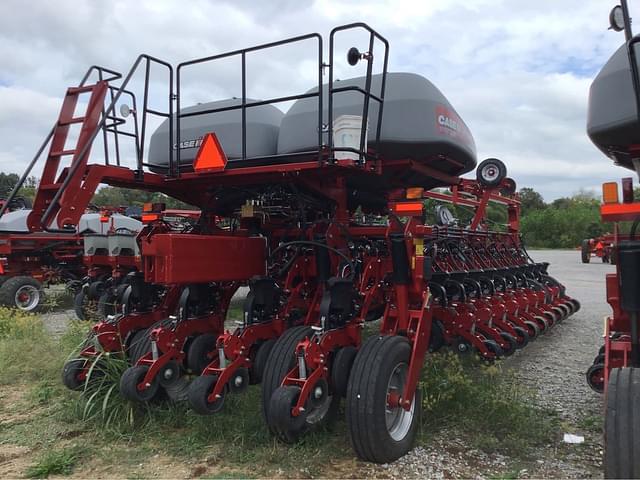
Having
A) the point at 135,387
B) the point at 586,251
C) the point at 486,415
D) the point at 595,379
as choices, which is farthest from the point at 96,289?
Answer: the point at 586,251

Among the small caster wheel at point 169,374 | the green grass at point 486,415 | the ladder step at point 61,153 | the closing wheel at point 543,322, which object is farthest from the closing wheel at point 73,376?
the closing wheel at point 543,322

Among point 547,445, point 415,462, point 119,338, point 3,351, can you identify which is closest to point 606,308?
point 547,445

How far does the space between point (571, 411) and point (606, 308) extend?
7.95m

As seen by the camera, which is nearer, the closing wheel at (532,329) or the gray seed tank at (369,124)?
the gray seed tank at (369,124)

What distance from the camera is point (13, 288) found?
1090 cm

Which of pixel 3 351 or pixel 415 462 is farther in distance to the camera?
pixel 3 351

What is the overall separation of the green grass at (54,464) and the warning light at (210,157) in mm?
2379

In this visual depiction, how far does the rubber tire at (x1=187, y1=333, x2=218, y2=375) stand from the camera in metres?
4.80

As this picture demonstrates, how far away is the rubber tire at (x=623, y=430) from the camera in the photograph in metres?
2.88

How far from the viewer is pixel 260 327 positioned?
4730 millimetres

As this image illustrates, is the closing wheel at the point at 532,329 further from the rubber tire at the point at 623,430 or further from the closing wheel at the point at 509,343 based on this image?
the rubber tire at the point at 623,430

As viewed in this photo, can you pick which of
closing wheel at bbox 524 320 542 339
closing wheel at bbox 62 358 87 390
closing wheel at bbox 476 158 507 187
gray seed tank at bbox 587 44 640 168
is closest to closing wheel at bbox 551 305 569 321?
closing wheel at bbox 524 320 542 339

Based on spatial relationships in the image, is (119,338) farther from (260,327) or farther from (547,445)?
(547,445)

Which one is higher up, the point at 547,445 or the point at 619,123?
the point at 619,123
